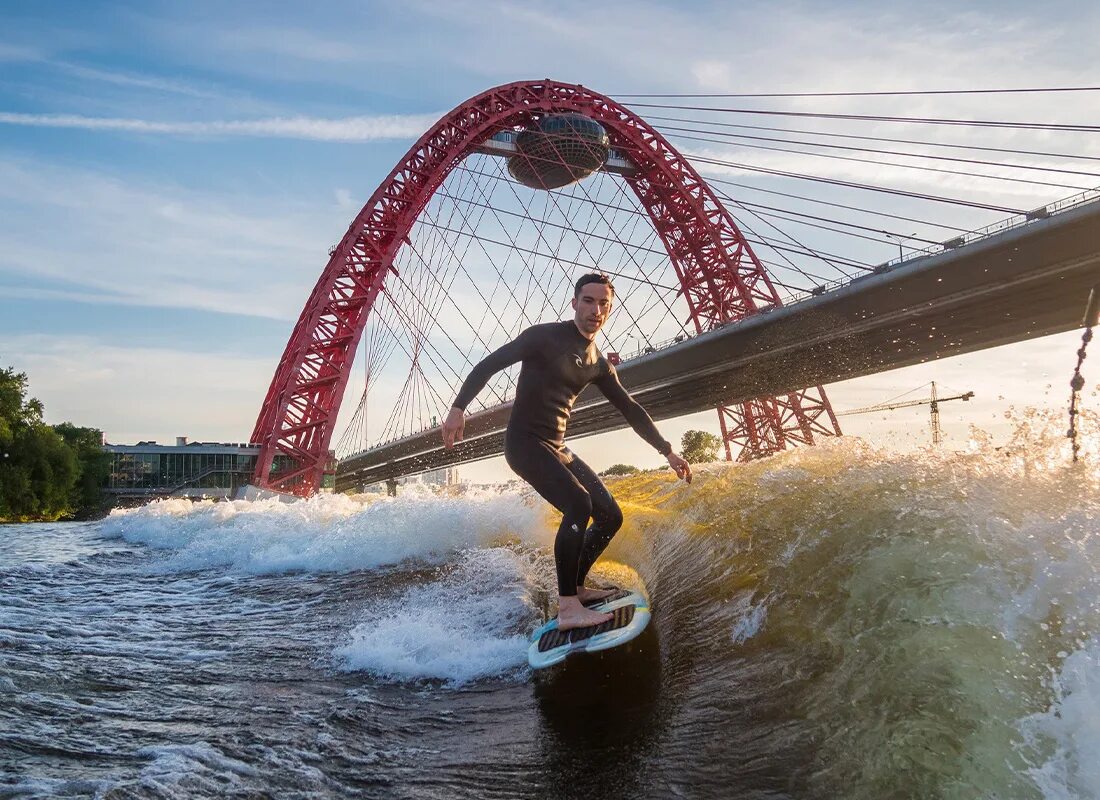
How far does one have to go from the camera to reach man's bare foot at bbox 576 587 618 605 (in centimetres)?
386

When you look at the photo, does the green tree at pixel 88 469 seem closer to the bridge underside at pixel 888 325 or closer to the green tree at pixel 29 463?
the green tree at pixel 29 463

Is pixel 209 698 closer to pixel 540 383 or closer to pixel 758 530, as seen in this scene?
pixel 540 383

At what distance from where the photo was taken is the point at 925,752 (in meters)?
1.99

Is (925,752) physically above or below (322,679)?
above

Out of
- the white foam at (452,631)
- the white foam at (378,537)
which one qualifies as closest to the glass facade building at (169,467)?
the white foam at (378,537)

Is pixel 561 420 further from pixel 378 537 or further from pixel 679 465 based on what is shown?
pixel 378 537

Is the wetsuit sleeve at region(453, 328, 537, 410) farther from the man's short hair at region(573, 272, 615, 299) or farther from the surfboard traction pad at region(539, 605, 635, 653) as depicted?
→ the surfboard traction pad at region(539, 605, 635, 653)

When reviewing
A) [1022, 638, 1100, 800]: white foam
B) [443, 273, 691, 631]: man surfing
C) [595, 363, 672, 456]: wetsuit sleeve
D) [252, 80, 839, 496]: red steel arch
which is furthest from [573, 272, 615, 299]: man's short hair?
[252, 80, 839, 496]: red steel arch

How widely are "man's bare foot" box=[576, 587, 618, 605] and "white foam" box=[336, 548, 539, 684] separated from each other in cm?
37

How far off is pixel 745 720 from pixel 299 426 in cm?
3182

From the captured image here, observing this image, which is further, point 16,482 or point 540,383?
point 16,482

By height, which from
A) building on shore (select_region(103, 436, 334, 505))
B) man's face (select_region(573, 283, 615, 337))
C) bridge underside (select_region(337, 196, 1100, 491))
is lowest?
building on shore (select_region(103, 436, 334, 505))

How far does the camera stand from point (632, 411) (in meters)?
4.52

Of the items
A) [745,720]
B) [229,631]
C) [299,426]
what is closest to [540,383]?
[745,720]
